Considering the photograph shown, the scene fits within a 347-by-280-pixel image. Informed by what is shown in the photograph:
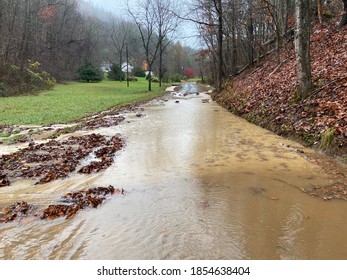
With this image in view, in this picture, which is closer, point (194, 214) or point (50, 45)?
point (194, 214)

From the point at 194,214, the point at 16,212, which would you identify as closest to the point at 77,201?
the point at 16,212

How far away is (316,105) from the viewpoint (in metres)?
9.02

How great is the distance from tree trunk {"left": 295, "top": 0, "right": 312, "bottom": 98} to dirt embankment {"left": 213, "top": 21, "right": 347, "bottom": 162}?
1.29 ft

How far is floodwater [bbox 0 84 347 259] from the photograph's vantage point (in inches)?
129

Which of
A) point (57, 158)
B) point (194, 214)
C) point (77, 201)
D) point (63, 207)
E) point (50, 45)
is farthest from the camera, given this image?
point (50, 45)

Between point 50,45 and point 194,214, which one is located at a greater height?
point 50,45

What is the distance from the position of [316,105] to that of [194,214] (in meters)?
6.64

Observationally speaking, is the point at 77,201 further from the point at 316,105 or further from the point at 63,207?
the point at 316,105

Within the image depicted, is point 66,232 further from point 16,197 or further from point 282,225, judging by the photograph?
point 282,225

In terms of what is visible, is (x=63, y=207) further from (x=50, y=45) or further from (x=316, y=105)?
(x=50, y=45)

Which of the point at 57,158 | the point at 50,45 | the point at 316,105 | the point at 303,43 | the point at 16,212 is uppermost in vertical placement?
the point at 50,45

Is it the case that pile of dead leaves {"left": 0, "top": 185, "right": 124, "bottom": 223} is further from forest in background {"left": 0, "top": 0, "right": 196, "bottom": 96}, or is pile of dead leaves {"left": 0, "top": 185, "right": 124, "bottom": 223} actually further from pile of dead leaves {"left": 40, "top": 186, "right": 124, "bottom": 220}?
forest in background {"left": 0, "top": 0, "right": 196, "bottom": 96}

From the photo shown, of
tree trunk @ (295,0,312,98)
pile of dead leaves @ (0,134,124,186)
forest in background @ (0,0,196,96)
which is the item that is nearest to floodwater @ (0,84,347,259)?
pile of dead leaves @ (0,134,124,186)

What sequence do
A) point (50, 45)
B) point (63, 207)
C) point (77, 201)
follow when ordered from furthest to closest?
point (50, 45)
point (77, 201)
point (63, 207)
